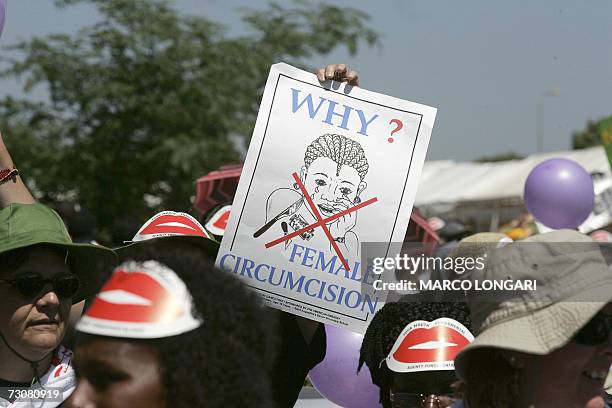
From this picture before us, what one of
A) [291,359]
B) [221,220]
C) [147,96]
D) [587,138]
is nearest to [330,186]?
[291,359]

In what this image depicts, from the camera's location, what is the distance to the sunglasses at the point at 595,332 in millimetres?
2225

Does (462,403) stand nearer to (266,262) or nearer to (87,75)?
(266,262)

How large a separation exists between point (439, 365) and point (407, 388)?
135 mm

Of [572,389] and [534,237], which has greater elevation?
[534,237]

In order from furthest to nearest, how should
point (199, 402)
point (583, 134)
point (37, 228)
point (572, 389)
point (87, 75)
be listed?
point (583, 134) < point (87, 75) < point (37, 228) < point (572, 389) < point (199, 402)

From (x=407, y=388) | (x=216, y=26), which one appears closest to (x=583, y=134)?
(x=216, y=26)

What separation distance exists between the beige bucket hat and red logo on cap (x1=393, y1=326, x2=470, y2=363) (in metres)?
0.89

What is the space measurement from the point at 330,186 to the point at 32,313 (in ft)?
3.10

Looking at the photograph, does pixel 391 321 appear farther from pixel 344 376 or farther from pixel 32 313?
pixel 32 313

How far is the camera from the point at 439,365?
322cm

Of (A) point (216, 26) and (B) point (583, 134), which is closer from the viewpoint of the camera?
(A) point (216, 26)

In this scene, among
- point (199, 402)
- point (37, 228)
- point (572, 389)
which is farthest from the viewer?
point (37, 228)

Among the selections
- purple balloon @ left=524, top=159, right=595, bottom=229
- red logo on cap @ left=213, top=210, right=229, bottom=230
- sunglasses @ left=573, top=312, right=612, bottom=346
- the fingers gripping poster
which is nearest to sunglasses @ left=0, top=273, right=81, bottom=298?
the fingers gripping poster

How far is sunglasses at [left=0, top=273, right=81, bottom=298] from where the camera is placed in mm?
3076
